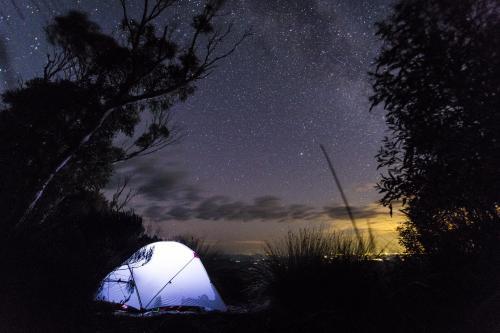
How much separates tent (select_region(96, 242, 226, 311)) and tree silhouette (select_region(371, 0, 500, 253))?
20.0 ft

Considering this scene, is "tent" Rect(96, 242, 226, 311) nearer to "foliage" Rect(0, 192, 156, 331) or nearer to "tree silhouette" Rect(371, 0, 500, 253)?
"foliage" Rect(0, 192, 156, 331)

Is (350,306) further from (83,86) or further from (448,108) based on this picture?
(83,86)

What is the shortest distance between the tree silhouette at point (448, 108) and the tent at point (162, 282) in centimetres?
610

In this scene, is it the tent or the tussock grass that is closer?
the tussock grass

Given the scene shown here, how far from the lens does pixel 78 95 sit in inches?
631

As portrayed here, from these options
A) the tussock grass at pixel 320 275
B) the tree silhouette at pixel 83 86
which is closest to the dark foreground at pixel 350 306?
the tussock grass at pixel 320 275

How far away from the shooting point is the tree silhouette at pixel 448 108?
5.32 meters

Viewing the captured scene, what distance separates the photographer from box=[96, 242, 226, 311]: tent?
10242mm

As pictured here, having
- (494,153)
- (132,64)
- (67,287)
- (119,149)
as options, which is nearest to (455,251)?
(494,153)

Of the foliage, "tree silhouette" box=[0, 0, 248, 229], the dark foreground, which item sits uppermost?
"tree silhouette" box=[0, 0, 248, 229]

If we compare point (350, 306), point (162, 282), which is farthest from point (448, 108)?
point (162, 282)

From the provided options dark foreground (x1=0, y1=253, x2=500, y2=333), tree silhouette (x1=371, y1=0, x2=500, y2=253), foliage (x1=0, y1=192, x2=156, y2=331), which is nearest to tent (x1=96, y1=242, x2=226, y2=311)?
dark foreground (x1=0, y1=253, x2=500, y2=333)

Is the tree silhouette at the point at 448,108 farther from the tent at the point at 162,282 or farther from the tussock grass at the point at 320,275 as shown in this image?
the tent at the point at 162,282

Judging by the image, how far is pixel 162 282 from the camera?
420 inches
